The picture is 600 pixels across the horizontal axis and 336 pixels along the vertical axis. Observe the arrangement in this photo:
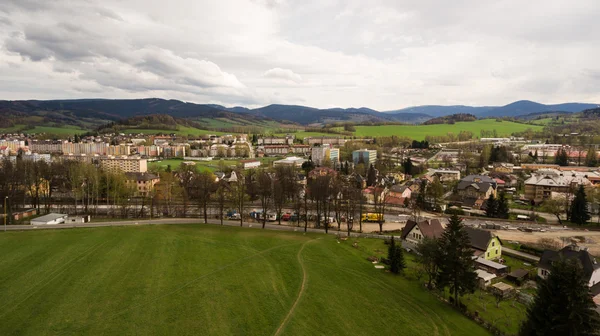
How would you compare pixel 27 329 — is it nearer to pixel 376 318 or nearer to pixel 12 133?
pixel 376 318

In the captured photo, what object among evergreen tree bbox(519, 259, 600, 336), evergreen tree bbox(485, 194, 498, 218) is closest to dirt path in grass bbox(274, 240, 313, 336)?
evergreen tree bbox(519, 259, 600, 336)

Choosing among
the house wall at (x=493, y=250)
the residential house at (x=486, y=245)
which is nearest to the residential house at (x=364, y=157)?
the residential house at (x=486, y=245)

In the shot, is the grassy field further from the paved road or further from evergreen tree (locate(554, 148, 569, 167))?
evergreen tree (locate(554, 148, 569, 167))

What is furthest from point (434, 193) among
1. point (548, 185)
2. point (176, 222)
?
point (176, 222)

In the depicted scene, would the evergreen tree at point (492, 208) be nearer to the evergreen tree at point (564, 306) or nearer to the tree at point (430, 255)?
the tree at point (430, 255)

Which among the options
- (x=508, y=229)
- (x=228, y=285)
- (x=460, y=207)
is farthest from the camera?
(x=460, y=207)

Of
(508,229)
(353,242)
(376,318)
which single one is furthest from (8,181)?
(508,229)
